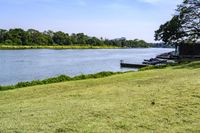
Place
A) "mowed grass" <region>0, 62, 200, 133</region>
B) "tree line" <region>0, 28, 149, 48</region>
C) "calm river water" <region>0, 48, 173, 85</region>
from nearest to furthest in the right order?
"mowed grass" <region>0, 62, 200, 133</region> → "calm river water" <region>0, 48, 173, 85</region> → "tree line" <region>0, 28, 149, 48</region>

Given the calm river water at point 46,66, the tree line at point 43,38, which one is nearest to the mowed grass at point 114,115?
the calm river water at point 46,66

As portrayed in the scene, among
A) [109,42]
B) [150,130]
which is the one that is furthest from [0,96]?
[109,42]

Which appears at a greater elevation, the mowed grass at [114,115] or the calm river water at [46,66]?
the mowed grass at [114,115]

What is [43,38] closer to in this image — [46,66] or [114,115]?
[46,66]

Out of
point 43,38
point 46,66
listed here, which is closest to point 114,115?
point 46,66

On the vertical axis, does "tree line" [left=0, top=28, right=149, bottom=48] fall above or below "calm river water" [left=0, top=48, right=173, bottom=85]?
above

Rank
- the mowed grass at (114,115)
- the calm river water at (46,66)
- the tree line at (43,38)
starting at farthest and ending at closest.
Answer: the tree line at (43,38) → the calm river water at (46,66) → the mowed grass at (114,115)

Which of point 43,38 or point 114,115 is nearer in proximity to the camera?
point 114,115

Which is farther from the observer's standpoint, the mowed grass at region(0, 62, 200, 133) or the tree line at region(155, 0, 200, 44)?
the tree line at region(155, 0, 200, 44)

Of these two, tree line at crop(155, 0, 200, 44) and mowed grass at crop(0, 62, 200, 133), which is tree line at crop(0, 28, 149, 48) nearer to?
tree line at crop(155, 0, 200, 44)

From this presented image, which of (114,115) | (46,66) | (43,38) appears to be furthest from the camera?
(43,38)

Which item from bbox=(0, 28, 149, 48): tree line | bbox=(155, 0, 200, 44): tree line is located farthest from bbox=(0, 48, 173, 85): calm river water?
bbox=(0, 28, 149, 48): tree line

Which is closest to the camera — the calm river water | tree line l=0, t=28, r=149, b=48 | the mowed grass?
the mowed grass

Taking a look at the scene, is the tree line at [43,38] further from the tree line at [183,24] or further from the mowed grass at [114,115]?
the mowed grass at [114,115]
